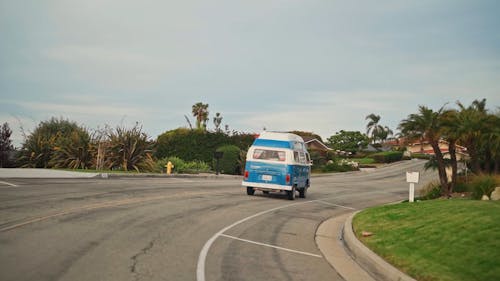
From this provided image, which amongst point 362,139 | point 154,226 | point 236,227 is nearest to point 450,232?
point 236,227

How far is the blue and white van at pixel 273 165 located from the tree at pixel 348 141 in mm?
79136

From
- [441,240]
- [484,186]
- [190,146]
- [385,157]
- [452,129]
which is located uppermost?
[385,157]

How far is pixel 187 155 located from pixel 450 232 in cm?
3107

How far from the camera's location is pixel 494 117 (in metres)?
20.3

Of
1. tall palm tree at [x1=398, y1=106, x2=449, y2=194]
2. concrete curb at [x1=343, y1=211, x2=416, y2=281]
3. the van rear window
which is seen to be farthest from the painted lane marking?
tall palm tree at [x1=398, y1=106, x2=449, y2=194]

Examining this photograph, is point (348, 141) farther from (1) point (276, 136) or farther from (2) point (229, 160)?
(1) point (276, 136)

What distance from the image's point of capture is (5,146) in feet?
87.5

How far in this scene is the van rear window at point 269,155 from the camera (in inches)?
759

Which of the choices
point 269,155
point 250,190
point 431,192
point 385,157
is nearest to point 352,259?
point 269,155

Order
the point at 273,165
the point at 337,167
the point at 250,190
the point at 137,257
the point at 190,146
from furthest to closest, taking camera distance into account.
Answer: the point at 337,167 → the point at 190,146 → the point at 250,190 → the point at 273,165 → the point at 137,257

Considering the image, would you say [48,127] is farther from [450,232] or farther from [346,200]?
[450,232]

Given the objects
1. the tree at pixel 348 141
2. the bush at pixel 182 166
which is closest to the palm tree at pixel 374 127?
the tree at pixel 348 141

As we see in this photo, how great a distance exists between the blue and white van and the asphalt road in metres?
2.22

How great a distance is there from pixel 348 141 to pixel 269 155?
81.6m
